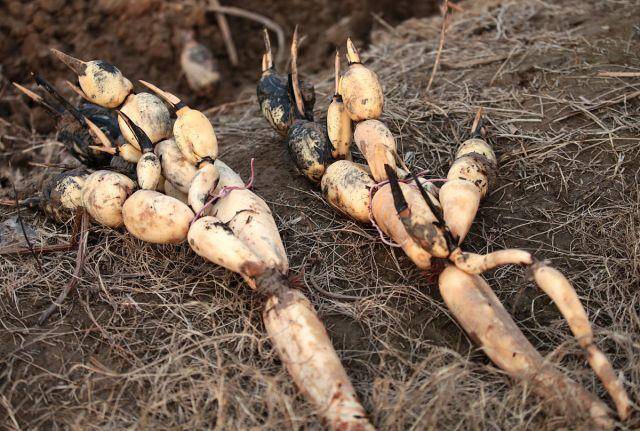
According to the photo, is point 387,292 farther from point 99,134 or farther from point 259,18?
point 259,18

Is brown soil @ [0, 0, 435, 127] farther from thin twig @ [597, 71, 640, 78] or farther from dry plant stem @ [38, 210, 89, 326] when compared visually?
thin twig @ [597, 71, 640, 78]

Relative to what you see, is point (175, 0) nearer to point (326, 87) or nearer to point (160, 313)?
point (326, 87)

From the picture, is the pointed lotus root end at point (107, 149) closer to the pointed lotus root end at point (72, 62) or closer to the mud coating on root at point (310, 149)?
the pointed lotus root end at point (72, 62)

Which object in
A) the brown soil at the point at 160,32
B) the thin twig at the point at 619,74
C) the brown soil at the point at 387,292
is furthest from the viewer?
the brown soil at the point at 160,32

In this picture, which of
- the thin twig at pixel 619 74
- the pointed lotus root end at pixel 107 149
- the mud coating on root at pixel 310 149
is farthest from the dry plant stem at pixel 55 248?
the thin twig at pixel 619 74

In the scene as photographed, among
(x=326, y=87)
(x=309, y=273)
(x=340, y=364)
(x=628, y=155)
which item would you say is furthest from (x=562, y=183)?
(x=326, y=87)

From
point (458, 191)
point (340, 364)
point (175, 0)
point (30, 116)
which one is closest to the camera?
point (340, 364)
